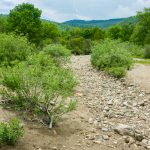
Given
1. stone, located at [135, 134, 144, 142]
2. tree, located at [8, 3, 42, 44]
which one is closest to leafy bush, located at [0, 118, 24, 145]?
stone, located at [135, 134, 144, 142]

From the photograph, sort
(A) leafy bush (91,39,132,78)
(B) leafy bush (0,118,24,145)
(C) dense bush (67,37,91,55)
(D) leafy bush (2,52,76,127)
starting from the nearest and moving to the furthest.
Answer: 1. (B) leafy bush (0,118,24,145)
2. (D) leafy bush (2,52,76,127)
3. (A) leafy bush (91,39,132,78)
4. (C) dense bush (67,37,91,55)

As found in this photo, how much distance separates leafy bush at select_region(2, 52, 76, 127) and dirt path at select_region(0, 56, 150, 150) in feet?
1.65

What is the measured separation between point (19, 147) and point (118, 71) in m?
15.7

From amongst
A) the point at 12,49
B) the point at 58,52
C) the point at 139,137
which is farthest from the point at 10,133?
the point at 58,52

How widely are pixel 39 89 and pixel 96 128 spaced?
1902mm

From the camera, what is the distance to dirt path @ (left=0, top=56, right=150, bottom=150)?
9.75 m

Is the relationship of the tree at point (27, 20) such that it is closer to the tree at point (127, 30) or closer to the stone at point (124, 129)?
the stone at point (124, 129)

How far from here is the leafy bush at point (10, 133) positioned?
8.88m

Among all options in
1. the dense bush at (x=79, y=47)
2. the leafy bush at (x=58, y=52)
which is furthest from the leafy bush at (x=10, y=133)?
the dense bush at (x=79, y=47)

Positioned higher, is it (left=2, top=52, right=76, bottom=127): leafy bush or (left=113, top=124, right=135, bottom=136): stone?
(left=2, top=52, right=76, bottom=127): leafy bush

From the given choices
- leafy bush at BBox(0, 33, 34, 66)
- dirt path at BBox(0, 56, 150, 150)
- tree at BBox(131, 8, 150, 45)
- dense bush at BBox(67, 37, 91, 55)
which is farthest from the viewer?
tree at BBox(131, 8, 150, 45)

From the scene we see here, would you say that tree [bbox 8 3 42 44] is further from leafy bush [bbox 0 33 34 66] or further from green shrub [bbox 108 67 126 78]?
leafy bush [bbox 0 33 34 66]

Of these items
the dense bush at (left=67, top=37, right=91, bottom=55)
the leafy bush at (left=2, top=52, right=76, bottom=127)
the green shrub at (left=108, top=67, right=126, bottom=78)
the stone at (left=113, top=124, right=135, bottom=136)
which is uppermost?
the leafy bush at (left=2, top=52, right=76, bottom=127)

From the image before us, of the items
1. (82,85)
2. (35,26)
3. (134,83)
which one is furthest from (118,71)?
(35,26)
